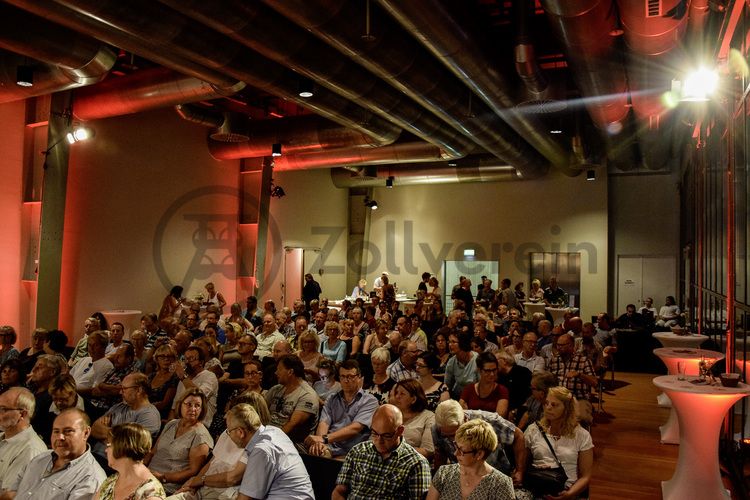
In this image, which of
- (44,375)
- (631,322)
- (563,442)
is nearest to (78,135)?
(44,375)

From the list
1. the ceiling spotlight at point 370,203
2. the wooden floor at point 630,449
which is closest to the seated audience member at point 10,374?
the wooden floor at point 630,449

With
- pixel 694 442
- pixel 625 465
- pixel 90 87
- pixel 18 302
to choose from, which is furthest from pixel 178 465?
pixel 90 87

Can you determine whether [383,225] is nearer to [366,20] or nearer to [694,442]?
[366,20]

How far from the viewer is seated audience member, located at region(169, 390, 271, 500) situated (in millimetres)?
3400

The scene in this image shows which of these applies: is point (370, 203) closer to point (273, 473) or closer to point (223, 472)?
point (223, 472)

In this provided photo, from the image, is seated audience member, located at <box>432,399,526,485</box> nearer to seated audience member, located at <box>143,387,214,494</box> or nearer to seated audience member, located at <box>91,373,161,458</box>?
seated audience member, located at <box>143,387,214,494</box>

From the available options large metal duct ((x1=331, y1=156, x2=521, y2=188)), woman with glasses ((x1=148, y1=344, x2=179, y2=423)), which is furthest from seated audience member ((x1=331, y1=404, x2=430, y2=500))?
large metal duct ((x1=331, y1=156, x2=521, y2=188))

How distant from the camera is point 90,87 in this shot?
8742mm

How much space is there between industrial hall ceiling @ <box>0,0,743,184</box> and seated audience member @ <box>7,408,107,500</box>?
9.66 feet

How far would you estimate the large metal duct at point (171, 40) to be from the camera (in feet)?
15.3

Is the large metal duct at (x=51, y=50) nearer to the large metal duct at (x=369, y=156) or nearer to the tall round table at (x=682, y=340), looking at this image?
the large metal duct at (x=369, y=156)

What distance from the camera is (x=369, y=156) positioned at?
39.2 ft

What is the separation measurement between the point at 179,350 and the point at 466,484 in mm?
4205

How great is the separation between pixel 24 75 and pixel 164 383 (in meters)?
4.07
